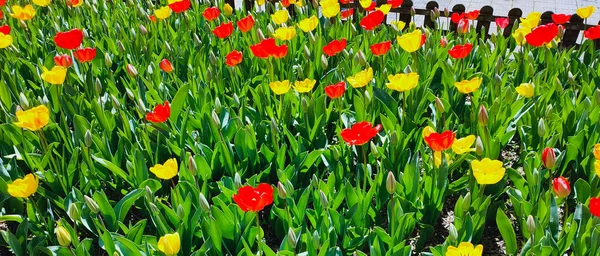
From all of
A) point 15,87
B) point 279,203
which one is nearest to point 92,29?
point 15,87

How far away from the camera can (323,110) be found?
2.30 metres

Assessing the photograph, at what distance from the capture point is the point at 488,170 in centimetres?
155

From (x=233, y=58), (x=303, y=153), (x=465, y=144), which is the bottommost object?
(x=303, y=153)

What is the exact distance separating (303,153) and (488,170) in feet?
2.19

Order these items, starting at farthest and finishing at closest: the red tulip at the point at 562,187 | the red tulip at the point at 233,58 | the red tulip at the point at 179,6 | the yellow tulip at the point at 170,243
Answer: the red tulip at the point at 179,6 → the red tulip at the point at 233,58 → the red tulip at the point at 562,187 → the yellow tulip at the point at 170,243

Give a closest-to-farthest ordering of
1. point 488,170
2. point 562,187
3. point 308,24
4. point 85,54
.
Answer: point 562,187, point 488,170, point 85,54, point 308,24

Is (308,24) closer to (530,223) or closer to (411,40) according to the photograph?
(411,40)

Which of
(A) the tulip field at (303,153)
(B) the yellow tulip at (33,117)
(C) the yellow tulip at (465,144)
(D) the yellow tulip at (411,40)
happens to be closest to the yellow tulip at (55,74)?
(A) the tulip field at (303,153)

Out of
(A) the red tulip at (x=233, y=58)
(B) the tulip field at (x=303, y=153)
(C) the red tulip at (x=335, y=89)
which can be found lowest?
(B) the tulip field at (x=303, y=153)

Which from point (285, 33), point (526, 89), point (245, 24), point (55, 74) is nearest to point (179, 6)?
point (245, 24)

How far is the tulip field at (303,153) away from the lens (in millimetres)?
1613

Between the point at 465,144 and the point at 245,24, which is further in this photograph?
the point at 245,24

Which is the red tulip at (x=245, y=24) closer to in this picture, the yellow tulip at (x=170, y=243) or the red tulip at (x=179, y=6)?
the red tulip at (x=179, y=6)

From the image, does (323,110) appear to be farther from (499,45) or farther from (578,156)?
(499,45)
